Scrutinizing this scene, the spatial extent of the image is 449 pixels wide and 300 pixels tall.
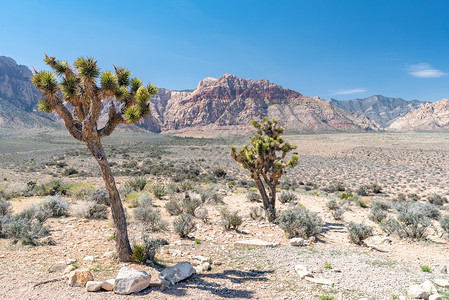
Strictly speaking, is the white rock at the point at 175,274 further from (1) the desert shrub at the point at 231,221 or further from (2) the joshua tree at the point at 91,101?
(1) the desert shrub at the point at 231,221

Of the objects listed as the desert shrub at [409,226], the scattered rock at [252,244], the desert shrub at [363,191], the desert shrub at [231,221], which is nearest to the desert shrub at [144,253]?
the scattered rock at [252,244]

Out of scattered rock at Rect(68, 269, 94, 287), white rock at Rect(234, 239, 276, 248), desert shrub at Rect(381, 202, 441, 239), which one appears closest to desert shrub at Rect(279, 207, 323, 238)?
white rock at Rect(234, 239, 276, 248)

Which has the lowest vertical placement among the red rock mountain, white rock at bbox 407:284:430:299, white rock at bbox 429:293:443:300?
white rock at bbox 407:284:430:299

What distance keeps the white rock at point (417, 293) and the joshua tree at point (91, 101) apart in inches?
250

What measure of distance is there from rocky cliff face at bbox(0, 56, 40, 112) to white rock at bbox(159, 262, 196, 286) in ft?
618

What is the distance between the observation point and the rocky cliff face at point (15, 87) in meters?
152

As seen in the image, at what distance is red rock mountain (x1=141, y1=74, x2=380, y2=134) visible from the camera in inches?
5907

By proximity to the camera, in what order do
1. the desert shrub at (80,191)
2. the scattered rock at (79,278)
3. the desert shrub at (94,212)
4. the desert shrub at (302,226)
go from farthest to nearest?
the desert shrub at (80,191), the desert shrub at (94,212), the desert shrub at (302,226), the scattered rock at (79,278)

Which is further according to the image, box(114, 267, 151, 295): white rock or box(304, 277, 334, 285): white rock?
box(304, 277, 334, 285): white rock

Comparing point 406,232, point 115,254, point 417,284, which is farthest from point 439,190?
point 115,254

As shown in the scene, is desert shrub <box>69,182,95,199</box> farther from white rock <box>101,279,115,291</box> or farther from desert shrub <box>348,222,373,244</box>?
desert shrub <box>348,222,373,244</box>

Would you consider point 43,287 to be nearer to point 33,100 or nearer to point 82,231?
point 82,231

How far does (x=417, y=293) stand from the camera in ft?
14.8

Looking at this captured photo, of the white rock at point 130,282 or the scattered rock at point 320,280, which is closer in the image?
the white rock at point 130,282
